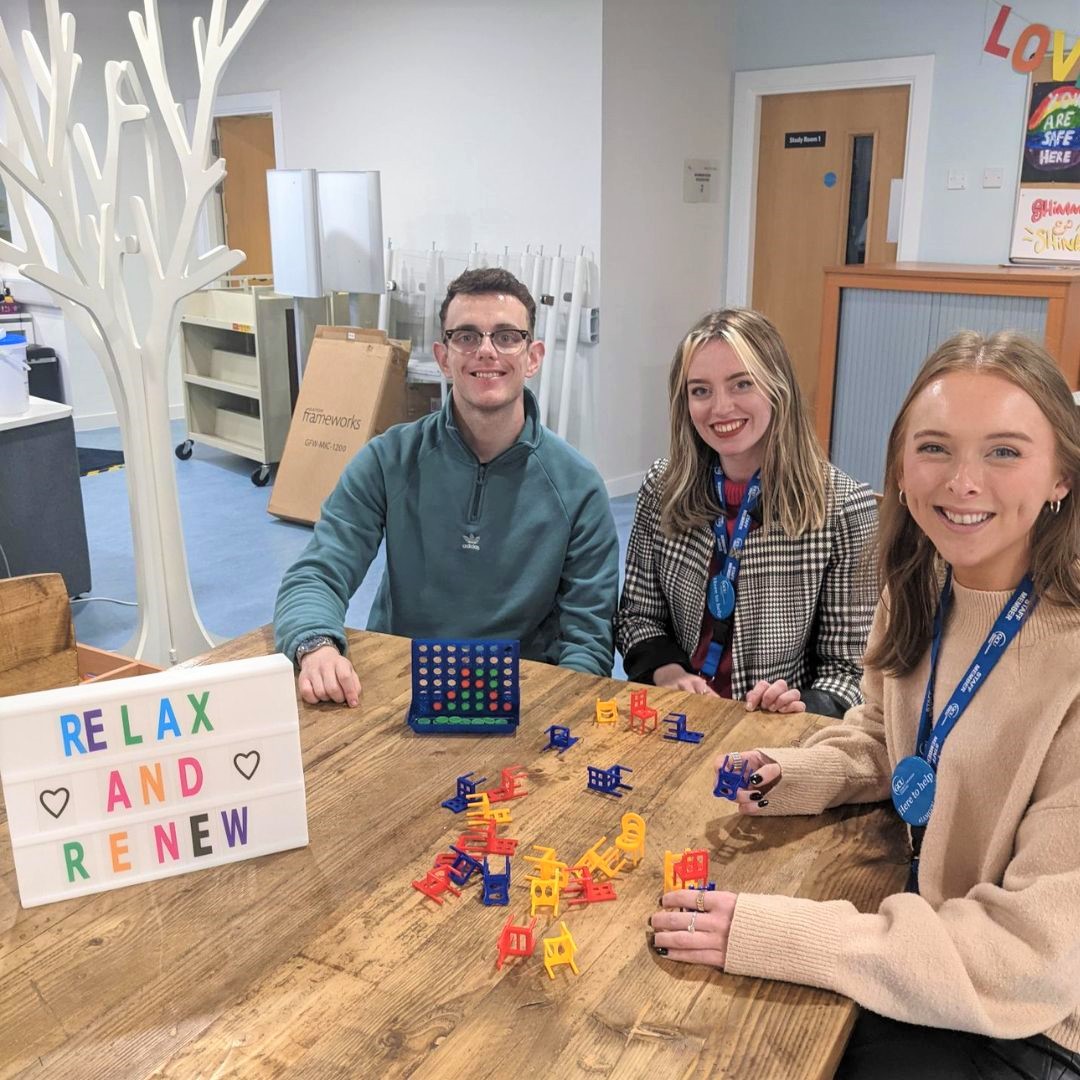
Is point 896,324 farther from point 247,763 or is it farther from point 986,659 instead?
point 247,763

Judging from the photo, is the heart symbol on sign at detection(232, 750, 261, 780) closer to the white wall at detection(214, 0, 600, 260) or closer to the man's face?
the man's face

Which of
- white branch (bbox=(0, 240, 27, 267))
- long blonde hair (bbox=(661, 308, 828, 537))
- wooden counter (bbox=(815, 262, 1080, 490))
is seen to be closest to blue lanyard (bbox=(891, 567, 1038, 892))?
long blonde hair (bbox=(661, 308, 828, 537))

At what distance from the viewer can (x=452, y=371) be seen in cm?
206

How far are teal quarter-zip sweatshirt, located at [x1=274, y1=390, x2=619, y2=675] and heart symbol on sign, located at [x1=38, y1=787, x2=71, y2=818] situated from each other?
0.92 meters

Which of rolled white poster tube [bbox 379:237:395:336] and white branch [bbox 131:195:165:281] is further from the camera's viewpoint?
rolled white poster tube [bbox 379:237:395:336]

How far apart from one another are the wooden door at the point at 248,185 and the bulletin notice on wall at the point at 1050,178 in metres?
4.76

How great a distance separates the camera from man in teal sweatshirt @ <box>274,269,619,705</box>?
2.01 meters

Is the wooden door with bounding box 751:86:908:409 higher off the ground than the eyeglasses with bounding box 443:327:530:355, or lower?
higher

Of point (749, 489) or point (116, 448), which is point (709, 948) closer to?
point (749, 489)

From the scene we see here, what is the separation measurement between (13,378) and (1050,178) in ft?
13.9

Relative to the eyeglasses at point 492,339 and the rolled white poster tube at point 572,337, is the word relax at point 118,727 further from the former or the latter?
the rolled white poster tube at point 572,337

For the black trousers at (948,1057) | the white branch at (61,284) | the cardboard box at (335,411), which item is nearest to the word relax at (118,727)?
the black trousers at (948,1057)

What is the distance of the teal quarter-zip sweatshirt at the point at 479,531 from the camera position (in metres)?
2.03

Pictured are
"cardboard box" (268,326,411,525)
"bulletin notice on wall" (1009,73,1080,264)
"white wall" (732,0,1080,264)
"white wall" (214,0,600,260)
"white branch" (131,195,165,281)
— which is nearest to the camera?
"white branch" (131,195,165,281)
